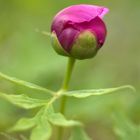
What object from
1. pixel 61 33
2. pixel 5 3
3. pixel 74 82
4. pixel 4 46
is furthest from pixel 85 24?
pixel 5 3

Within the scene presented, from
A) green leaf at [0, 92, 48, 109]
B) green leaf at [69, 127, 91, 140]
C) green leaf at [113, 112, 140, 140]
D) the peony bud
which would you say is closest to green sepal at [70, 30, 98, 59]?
the peony bud

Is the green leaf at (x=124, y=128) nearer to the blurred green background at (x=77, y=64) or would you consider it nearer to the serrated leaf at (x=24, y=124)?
the blurred green background at (x=77, y=64)

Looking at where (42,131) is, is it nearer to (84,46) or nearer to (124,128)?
(84,46)

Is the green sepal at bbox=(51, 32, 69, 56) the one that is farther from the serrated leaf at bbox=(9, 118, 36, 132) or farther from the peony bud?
the serrated leaf at bbox=(9, 118, 36, 132)

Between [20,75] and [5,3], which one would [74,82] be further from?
[5,3]

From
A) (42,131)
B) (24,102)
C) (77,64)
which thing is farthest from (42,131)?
(77,64)

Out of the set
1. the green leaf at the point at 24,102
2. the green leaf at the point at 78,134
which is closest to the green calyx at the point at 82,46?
the green leaf at the point at 24,102
